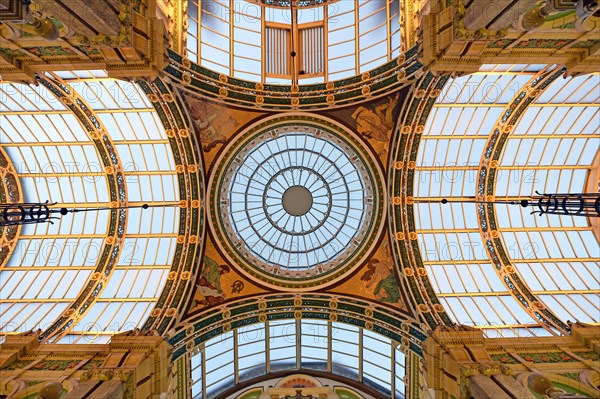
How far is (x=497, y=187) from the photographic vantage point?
1967 centimetres

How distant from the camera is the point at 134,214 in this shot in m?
19.2

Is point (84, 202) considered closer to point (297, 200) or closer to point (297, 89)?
point (297, 200)

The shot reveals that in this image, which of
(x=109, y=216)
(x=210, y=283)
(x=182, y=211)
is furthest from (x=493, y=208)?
(x=109, y=216)

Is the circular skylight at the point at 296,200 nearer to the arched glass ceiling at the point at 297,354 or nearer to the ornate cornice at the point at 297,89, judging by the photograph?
the ornate cornice at the point at 297,89

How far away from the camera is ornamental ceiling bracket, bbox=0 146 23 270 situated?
19.0 meters

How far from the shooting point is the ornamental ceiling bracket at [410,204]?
16250mm

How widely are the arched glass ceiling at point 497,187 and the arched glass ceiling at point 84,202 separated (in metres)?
12.3

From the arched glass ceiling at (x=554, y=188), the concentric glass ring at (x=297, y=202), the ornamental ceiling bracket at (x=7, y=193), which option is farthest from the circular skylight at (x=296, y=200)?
the ornamental ceiling bracket at (x=7, y=193)

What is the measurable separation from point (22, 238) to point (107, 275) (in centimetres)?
529

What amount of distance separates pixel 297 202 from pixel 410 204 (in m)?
5.22

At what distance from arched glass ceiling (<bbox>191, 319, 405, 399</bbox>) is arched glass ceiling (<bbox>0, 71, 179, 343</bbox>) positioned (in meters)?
4.07

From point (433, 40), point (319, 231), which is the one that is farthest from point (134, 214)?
point (433, 40)

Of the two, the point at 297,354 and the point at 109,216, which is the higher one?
the point at 109,216

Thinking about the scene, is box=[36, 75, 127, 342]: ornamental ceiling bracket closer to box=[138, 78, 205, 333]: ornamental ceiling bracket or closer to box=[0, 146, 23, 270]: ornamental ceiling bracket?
box=[138, 78, 205, 333]: ornamental ceiling bracket
